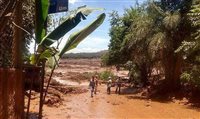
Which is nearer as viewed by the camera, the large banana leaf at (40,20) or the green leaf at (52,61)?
the large banana leaf at (40,20)

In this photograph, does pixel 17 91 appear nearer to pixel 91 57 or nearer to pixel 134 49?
pixel 134 49

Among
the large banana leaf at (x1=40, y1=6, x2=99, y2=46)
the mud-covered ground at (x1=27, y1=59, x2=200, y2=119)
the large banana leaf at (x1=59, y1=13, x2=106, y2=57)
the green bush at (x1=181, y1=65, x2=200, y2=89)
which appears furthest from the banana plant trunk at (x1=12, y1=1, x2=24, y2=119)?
the green bush at (x1=181, y1=65, x2=200, y2=89)

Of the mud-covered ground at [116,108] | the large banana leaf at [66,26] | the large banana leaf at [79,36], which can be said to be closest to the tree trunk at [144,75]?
the mud-covered ground at [116,108]

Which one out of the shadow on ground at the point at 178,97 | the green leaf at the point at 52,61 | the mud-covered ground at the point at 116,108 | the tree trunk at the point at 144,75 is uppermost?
the green leaf at the point at 52,61

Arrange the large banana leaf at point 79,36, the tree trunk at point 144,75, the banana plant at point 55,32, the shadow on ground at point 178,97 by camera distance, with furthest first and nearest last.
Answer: the tree trunk at point 144,75, the shadow on ground at point 178,97, the large banana leaf at point 79,36, the banana plant at point 55,32

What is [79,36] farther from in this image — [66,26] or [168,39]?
[168,39]

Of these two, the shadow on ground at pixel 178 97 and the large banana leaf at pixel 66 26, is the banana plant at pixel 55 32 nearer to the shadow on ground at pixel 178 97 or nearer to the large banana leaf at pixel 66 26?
the large banana leaf at pixel 66 26

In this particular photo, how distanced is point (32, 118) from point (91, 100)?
32.0 ft

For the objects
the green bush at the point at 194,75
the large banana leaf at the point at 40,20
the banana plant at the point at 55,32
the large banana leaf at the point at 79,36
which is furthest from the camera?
the green bush at the point at 194,75

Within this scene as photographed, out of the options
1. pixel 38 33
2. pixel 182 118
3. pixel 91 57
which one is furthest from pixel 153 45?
pixel 91 57

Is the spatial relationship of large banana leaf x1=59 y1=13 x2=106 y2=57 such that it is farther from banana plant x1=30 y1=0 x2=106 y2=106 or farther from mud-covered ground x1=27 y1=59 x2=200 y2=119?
mud-covered ground x1=27 y1=59 x2=200 y2=119

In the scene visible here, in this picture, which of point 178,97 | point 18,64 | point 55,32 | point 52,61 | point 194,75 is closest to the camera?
point 55,32

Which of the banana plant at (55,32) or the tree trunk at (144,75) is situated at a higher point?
the banana plant at (55,32)

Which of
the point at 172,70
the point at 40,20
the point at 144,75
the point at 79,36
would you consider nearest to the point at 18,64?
the point at 40,20
